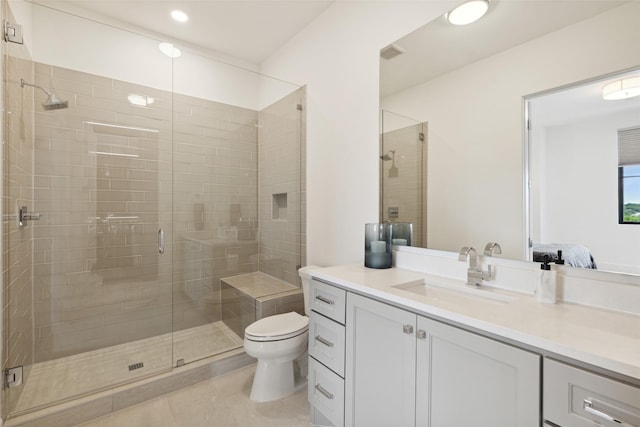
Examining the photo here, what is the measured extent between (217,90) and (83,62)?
1017 millimetres

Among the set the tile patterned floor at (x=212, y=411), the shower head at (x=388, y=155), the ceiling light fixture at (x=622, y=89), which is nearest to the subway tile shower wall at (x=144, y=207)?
the tile patterned floor at (x=212, y=411)

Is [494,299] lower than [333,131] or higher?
lower

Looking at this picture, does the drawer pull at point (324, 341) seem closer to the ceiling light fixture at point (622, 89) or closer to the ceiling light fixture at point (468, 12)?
the ceiling light fixture at point (622, 89)

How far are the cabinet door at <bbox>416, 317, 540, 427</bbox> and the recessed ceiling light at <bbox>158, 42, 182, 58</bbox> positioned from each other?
9.33 feet

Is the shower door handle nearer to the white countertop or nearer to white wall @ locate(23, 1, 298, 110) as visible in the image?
white wall @ locate(23, 1, 298, 110)

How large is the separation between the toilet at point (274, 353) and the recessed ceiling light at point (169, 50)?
7.41ft

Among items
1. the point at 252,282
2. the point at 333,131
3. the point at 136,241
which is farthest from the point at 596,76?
the point at 136,241

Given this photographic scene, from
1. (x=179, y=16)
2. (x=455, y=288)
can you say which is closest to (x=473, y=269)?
(x=455, y=288)

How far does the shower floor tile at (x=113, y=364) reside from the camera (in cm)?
179

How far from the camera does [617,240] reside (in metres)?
1.10

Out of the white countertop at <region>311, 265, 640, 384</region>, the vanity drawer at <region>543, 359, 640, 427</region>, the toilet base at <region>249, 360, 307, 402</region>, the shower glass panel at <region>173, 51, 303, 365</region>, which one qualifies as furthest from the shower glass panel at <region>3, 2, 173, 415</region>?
the vanity drawer at <region>543, 359, 640, 427</region>

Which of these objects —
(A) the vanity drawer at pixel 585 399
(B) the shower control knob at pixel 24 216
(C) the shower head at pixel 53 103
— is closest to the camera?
(A) the vanity drawer at pixel 585 399

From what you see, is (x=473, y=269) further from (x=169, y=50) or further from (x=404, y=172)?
(x=169, y=50)

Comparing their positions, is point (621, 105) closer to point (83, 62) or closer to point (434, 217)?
→ point (434, 217)
